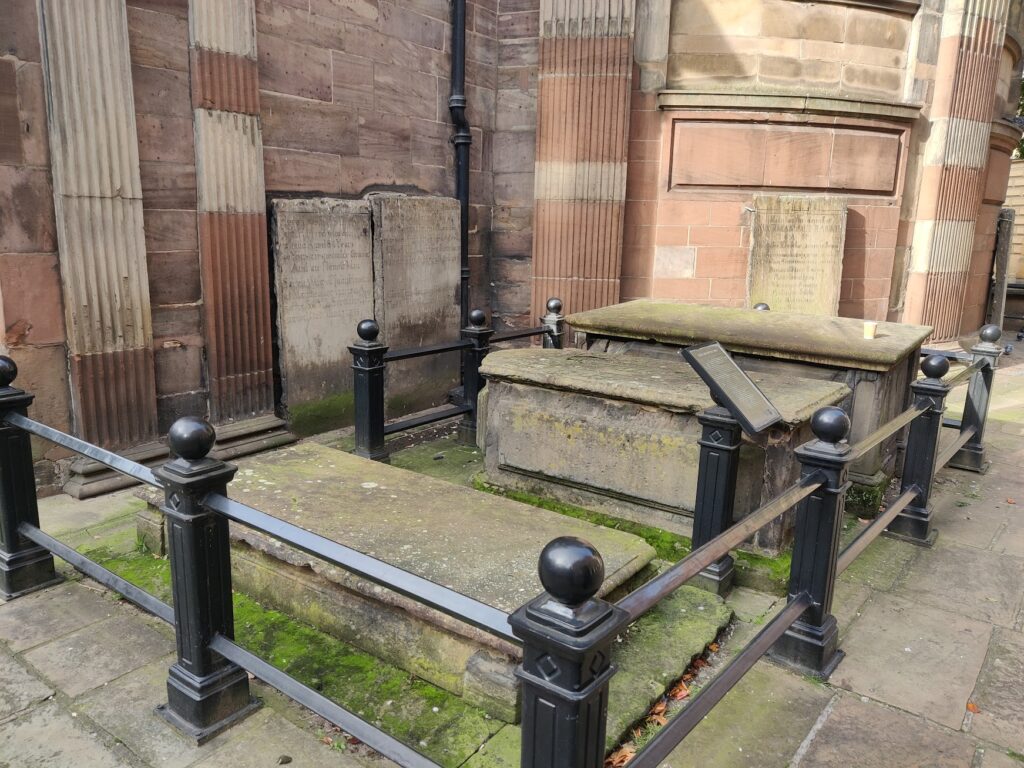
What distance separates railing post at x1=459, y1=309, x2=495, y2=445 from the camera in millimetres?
6074

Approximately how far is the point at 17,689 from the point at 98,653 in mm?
298

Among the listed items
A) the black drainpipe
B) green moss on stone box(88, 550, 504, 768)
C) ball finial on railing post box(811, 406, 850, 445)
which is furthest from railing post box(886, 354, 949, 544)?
the black drainpipe

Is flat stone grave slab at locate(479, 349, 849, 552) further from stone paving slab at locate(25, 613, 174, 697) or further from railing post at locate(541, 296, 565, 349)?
stone paving slab at locate(25, 613, 174, 697)

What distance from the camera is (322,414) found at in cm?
656

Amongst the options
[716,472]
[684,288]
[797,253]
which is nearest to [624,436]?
[716,472]

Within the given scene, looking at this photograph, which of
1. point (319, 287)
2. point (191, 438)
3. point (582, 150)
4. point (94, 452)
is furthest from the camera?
point (582, 150)

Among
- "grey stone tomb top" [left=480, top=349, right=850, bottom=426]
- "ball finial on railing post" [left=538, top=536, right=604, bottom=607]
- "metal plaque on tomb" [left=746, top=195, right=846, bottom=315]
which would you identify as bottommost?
"grey stone tomb top" [left=480, top=349, right=850, bottom=426]

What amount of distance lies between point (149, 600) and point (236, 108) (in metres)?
3.93

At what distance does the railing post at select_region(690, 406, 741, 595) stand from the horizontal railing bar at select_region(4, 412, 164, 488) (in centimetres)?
231

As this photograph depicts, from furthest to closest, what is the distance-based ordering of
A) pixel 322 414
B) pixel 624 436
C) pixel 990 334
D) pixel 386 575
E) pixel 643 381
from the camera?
1. pixel 322 414
2. pixel 990 334
3. pixel 643 381
4. pixel 624 436
5. pixel 386 575

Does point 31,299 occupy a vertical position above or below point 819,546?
above

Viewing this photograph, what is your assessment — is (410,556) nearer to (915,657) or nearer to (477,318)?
(915,657)

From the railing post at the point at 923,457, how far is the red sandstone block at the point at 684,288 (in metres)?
4.01

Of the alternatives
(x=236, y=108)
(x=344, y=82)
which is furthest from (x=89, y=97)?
(x=344, y=82)
